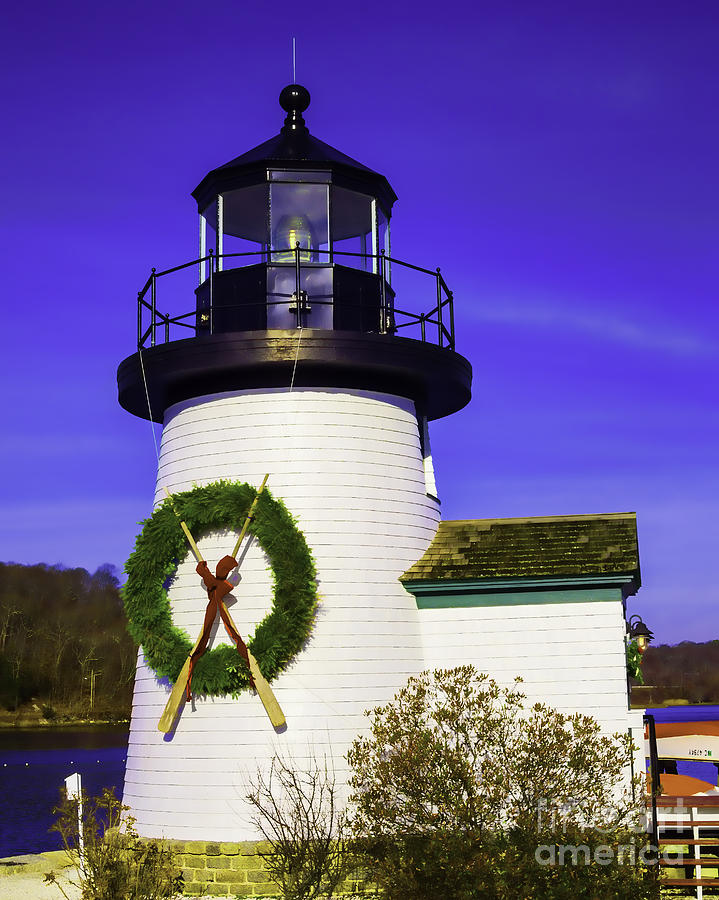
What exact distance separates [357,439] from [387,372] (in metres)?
0.86

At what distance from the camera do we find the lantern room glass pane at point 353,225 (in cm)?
1330

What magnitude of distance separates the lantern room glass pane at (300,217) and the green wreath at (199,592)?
285cm

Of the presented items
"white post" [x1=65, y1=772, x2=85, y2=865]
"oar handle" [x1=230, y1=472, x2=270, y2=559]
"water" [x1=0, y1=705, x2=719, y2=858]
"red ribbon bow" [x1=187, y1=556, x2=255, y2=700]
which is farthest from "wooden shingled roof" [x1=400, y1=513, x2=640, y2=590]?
"water" [x1=0, y1=705, x2=719, y2=858]

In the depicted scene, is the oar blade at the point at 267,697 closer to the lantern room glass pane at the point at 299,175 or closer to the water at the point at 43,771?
the lantern room glass pane at the point at 299,175

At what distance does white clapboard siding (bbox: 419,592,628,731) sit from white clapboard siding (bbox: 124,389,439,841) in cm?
48

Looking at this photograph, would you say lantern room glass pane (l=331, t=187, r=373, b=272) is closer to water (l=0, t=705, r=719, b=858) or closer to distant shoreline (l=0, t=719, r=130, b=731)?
water (l=0, t=705, r=719, b=858)

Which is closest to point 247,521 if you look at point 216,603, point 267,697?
point 216,603

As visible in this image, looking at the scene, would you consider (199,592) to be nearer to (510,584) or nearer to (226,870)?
(226,870)

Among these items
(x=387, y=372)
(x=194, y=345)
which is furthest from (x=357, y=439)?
(x=194, y=345)

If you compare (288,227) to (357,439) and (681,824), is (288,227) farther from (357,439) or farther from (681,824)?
(681,824)

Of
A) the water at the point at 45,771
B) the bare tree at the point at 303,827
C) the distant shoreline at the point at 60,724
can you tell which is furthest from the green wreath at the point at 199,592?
the distant shoreline at the point at 60,724

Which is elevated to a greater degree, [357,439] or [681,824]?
[357,439]

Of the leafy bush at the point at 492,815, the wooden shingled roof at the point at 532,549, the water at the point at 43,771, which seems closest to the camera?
the leafy bush at the point at 492,815

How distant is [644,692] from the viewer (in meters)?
99.7
